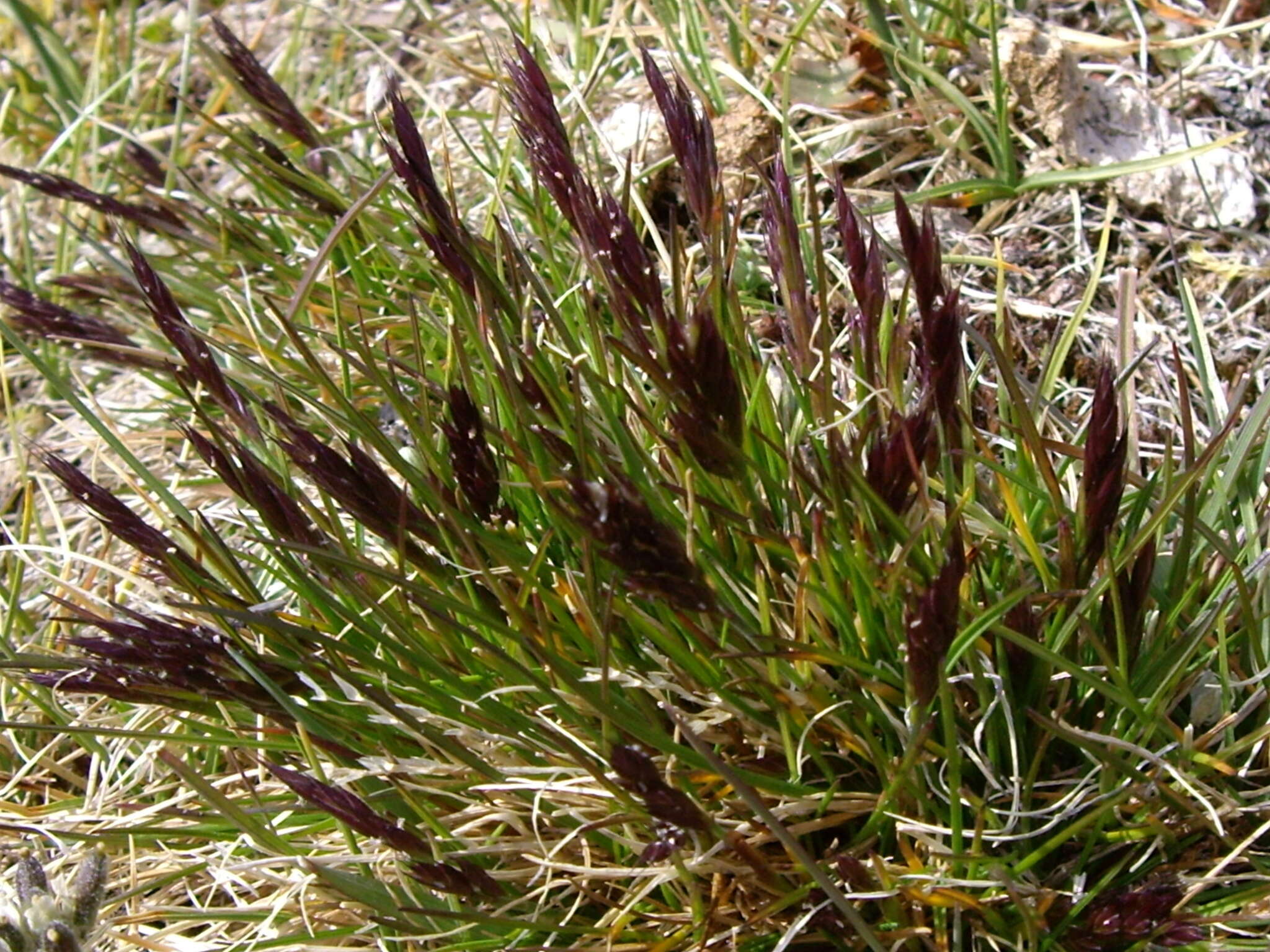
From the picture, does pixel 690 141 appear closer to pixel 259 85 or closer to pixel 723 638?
pixel 723 638

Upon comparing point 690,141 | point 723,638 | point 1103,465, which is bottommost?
point 723,638

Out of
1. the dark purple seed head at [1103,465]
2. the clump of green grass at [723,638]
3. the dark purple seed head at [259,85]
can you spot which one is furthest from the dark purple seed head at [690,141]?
the dark purple seed head at [259,85]

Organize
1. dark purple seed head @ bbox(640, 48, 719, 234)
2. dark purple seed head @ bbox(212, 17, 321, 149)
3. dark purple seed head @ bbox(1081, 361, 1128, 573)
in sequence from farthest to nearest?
1. dark purple seed head @ bbox(212, 17, 321, 149)
2. dark purple seed head @ bbox(640, 48, 719, 234)
3. dark purple seed head @ bbox(1081, 361, 1128, 573)

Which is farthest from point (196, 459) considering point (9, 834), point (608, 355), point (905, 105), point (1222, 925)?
point (1222, 925)

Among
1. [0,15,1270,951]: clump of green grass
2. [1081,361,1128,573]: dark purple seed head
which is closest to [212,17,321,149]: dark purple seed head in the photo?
[0,15,1270,951]: clump of green grass

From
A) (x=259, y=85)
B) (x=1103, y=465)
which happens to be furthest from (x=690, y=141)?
(x=259, y=85)

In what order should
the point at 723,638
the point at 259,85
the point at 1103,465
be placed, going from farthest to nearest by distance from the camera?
1. the point at 259,85
2. the point at 723,638
3. the point at 1103,465

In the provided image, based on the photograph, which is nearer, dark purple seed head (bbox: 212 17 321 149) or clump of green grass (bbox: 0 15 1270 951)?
clump of green grass (bbox: 0 15 1270 951)

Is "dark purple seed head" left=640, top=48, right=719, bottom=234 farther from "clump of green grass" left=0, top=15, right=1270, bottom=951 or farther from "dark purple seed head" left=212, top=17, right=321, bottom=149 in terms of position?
"dark purple seed head" left=212, top=17, right=321, bottom=149

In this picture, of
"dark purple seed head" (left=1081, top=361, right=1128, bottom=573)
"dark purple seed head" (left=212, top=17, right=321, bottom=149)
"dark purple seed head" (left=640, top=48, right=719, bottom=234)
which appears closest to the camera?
"dark purple seed head" (left=1081, top=361, right=1128, bottom=573)
